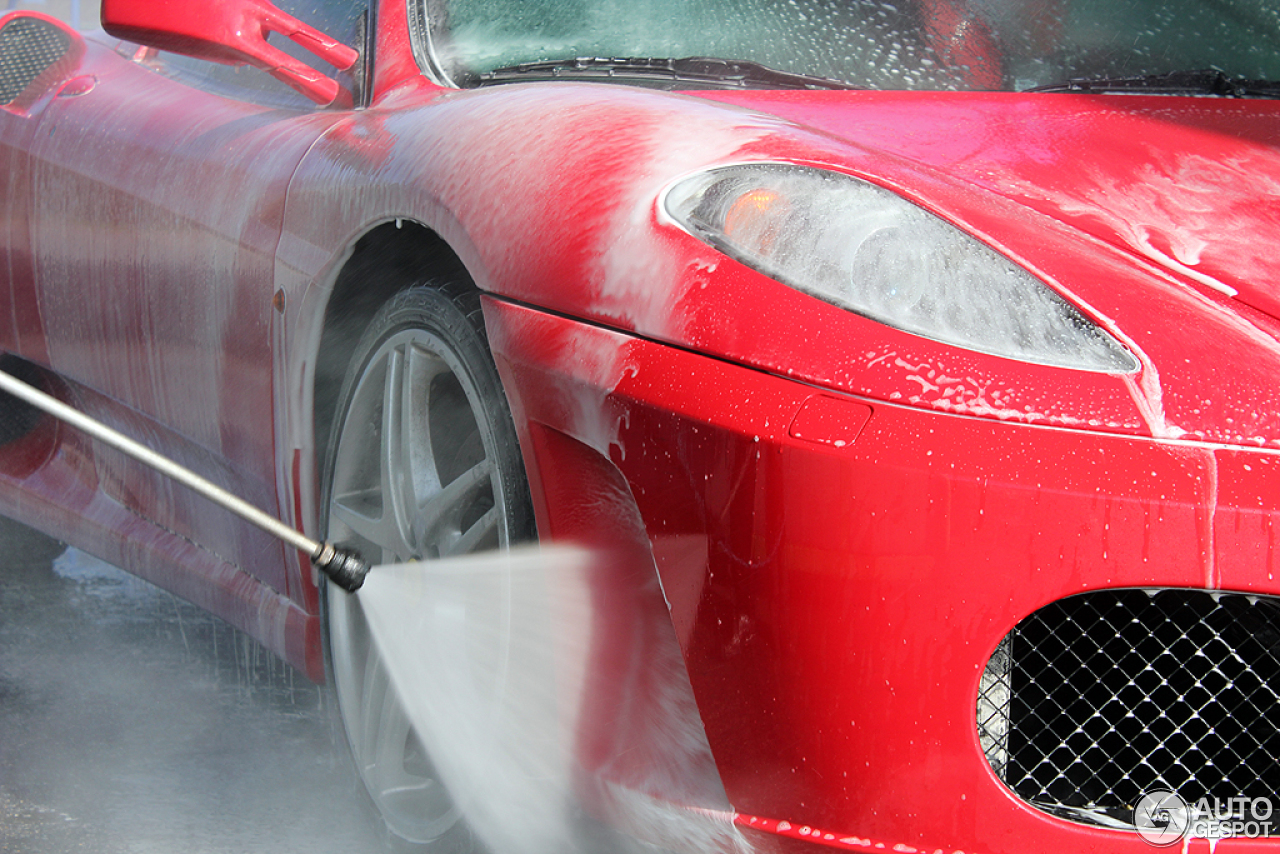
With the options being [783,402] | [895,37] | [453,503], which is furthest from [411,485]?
[895,37]

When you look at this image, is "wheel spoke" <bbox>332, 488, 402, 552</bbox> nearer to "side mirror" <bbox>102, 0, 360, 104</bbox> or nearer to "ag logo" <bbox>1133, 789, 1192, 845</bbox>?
"side mirror" <bbox>102, 0, 360, 104</bbox>

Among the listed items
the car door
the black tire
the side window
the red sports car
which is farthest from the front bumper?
the side window

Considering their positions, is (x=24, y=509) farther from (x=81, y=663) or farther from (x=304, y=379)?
(x=304, y=379)

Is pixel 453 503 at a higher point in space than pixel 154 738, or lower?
higher

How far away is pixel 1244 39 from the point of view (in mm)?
2217

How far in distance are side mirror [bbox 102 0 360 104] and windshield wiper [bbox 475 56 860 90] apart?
307mm

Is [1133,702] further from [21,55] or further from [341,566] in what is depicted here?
[21,55]

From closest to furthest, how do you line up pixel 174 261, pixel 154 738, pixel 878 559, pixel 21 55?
pixel 878 559 < pixel 174 261 < pixel 154 738 < pixel 21 55

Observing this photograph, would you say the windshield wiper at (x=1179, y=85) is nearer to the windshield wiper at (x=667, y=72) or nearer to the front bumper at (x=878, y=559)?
the windshield wiper at (x=667, y=72)

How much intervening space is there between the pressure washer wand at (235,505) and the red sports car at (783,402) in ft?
0.26

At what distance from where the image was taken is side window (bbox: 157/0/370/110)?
2.20 meters

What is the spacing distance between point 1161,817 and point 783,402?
0.53 meters

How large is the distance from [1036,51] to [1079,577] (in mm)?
1407

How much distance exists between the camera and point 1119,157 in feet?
5.68
